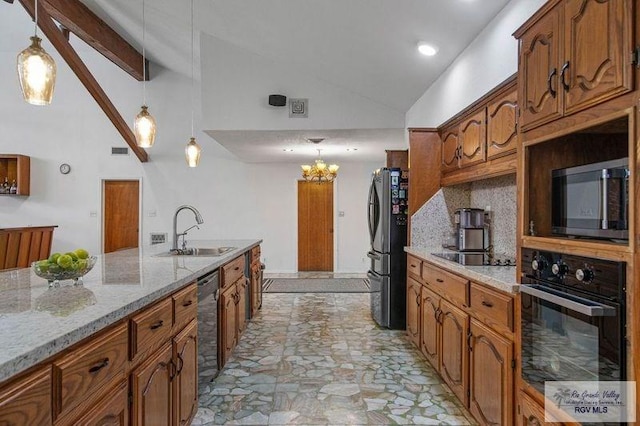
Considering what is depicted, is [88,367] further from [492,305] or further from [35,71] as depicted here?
[492,305]

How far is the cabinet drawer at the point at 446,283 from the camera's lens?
7.77 ft

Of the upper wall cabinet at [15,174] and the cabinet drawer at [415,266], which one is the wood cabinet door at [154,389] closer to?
the cabinet drawer at [415,266]

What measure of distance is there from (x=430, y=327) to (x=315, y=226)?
560 cm

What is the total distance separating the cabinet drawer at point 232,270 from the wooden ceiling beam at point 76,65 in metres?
3.83

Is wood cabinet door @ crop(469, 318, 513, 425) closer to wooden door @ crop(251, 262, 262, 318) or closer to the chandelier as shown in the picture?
wooden door @ crop(251, 262, 262, 318)

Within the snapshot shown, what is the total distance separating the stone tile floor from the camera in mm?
2455

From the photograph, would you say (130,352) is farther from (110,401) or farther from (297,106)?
(297,106)

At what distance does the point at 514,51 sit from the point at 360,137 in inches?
131

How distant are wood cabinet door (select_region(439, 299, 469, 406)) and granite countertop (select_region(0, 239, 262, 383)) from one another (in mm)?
1567

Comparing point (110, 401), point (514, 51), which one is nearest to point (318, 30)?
point (514, 51)

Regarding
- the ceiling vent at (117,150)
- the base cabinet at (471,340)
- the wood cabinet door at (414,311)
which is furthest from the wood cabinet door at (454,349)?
the ceiling vent at (117,150)

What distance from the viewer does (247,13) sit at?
3918 mm

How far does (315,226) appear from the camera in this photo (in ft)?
27.9
